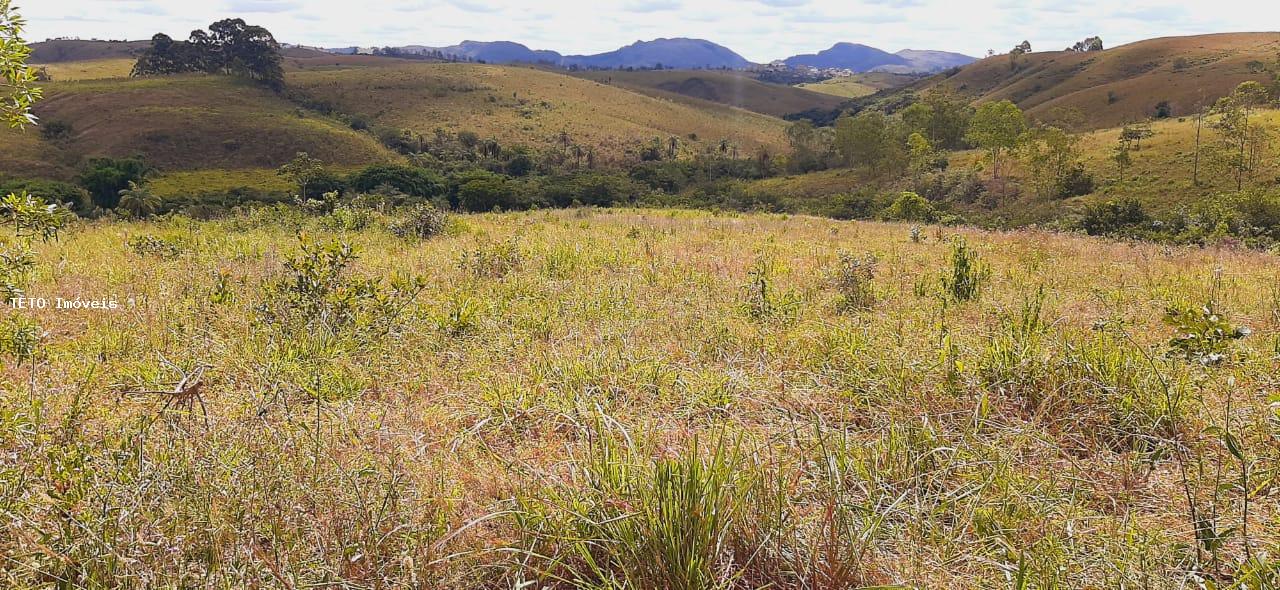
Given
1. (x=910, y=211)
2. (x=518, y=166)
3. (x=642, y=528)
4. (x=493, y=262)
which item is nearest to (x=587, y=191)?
(x=518, y=166)

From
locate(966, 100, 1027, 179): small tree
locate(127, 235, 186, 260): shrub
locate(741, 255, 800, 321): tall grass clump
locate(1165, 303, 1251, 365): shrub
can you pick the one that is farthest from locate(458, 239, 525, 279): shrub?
locate(966, 100, 1027, 179): small tree

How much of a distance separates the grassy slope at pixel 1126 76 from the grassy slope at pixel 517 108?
50.5 metres

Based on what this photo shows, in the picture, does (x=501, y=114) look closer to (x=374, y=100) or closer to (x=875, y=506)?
(x=374, y=100)

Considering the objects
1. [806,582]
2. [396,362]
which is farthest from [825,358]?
[396,362]

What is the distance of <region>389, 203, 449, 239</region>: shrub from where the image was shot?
12.0m

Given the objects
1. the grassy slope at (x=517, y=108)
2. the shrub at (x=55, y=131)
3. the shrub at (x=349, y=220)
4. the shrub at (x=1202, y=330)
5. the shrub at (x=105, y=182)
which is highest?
the grassy slope at (x=517, y=108)

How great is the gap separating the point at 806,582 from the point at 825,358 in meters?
2.61

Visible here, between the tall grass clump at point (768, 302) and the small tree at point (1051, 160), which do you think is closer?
the tall grass clump at point (768, 302)

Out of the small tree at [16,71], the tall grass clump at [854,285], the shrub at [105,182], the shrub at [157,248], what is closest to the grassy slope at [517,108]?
the shrub at [105,182]

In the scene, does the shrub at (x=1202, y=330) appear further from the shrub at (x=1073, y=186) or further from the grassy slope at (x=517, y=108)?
the grassy slope at (x=517, y=108)

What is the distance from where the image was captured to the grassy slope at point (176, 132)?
250ft

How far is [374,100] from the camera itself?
11162 cm

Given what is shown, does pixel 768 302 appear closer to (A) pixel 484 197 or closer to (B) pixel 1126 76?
(A) pixel 484 197

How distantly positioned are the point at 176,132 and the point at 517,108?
5073 centimetres
